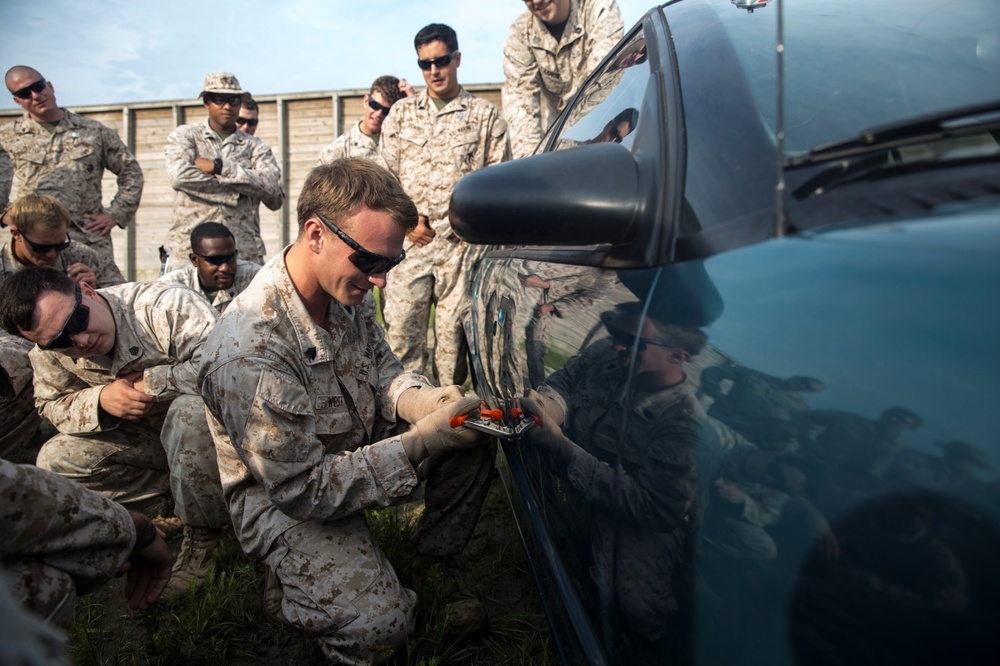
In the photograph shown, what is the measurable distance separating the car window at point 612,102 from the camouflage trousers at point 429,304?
6.09ft

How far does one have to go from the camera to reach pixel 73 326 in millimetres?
2443

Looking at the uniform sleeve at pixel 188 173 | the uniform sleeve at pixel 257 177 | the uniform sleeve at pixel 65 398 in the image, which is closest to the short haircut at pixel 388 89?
the uniform sleeve at pixel 257 177

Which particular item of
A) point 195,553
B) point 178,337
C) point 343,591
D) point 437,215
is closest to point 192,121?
point 437,215

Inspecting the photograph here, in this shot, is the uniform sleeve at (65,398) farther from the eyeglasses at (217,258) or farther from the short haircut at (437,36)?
the short haircut at (437,36)

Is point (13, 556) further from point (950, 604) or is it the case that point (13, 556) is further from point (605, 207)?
point (950, 604)

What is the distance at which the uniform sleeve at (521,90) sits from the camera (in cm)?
412

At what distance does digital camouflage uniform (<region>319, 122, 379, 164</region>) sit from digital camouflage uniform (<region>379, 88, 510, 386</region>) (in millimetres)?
1455

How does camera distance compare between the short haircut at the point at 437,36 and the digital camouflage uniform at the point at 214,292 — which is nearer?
the digital camouflage uniform at the point at 214,292

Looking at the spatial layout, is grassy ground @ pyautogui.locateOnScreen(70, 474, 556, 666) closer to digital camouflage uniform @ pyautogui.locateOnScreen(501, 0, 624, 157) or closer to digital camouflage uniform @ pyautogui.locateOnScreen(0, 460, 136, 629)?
digital camouflage uniform @ pyautogui.locateOnScreen(0, 460, 136, 629)

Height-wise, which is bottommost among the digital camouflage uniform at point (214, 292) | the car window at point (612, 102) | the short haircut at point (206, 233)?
the digital camouflage uniform at point (214, 292)

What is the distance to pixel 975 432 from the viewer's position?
2.20ft

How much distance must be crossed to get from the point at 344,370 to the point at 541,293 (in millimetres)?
928

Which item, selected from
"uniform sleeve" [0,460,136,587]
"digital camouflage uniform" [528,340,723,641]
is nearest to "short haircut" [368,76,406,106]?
"uniform sleeve" [0,460,136,587]

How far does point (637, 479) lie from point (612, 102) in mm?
927
